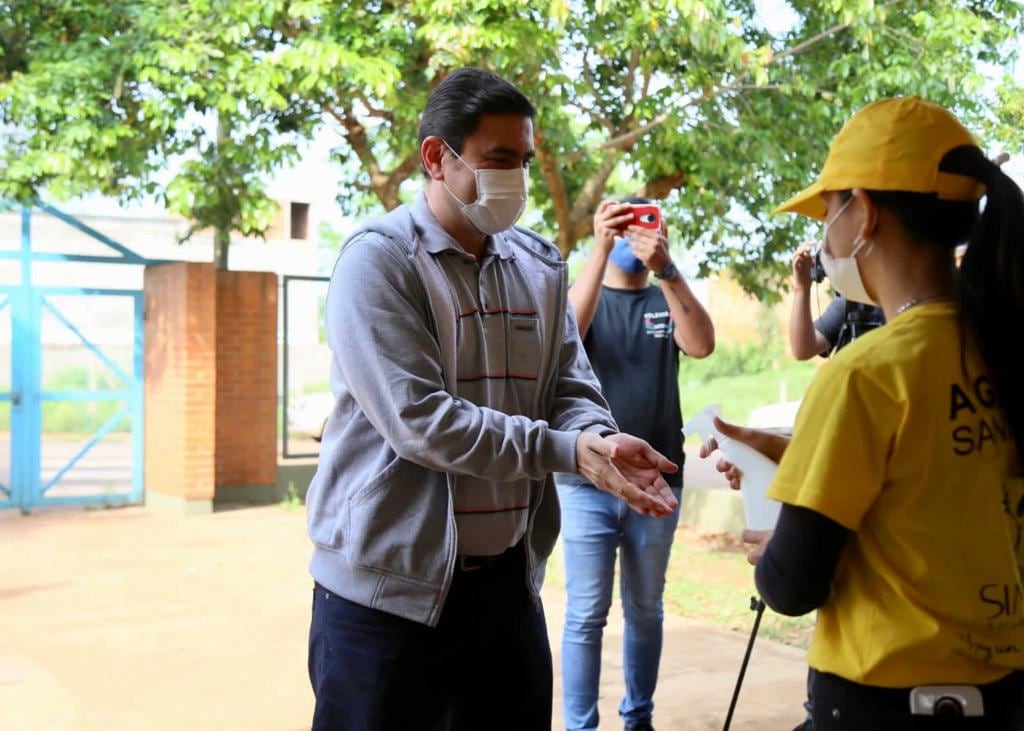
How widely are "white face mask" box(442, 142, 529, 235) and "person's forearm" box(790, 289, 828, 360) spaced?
6.26ft

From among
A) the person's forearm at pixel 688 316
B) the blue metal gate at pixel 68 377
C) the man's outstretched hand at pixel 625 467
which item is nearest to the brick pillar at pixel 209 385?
the blue metal gate at pixel 68 377

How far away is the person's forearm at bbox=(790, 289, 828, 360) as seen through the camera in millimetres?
4293

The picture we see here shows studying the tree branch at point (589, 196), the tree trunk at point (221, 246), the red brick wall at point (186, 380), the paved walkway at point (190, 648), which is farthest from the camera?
the red brick wall at point (186, 380)

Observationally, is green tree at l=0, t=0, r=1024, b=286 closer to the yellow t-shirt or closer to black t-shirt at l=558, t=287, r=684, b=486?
black t-shirt at l=558, t=287, r=684, b=486

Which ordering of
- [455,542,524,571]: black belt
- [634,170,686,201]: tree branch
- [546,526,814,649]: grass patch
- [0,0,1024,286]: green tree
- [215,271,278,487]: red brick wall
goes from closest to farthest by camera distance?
[455,542,524,571]: black belt → [546,526,814,649]: grass patch → [0,0,1024,286]: green tree → [634,170,686,201]: tree branch → [215,271,278,487]: red brick wall

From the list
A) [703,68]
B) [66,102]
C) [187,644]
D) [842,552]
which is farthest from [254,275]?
[842,552]

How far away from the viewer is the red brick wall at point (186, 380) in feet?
36.3

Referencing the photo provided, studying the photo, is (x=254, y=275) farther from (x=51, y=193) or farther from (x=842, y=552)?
(x=842, y=552)

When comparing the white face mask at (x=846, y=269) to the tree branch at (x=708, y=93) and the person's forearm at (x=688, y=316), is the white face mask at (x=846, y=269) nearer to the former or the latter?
the person's forearm at (x=688, y=316)

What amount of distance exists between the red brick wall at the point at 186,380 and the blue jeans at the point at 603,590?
7437mm

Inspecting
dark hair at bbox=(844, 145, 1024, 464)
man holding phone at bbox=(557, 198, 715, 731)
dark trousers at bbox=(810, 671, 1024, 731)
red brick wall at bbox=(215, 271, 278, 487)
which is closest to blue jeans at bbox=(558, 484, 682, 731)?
man holding phone at bbox=(557, 198, 715, 731)

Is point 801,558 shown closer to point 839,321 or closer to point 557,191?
point 839,321

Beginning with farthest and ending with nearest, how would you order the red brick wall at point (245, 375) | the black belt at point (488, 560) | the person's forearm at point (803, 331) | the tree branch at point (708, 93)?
the red brick wall at point (245, 375)
the tree branch at point (708, 93)
the person's forearm at point (803, 331)
the black belt at point (488, 560)

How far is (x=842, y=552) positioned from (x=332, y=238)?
36.6m
